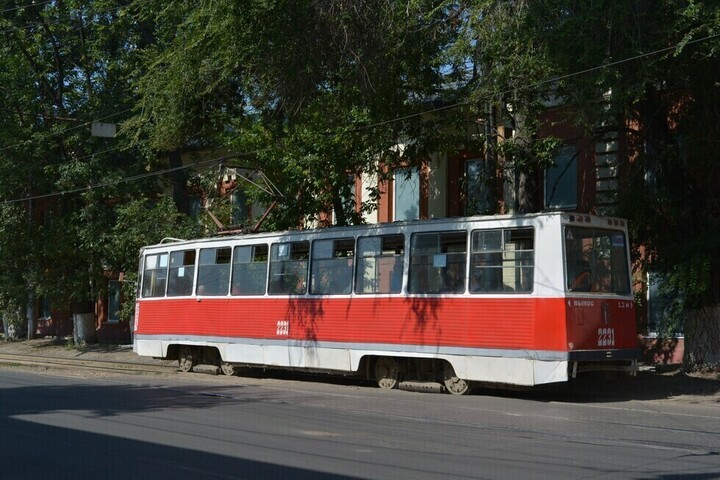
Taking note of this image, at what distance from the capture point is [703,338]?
18.0 meters

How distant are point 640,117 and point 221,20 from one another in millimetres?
8684

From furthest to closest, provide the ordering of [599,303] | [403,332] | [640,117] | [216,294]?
[216,294] → [640,117] → [403,332] → [599,303]

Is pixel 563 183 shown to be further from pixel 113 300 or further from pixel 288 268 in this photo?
pixel 113 300

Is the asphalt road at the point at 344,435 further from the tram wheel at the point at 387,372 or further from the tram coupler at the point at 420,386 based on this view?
the tram wheel at the point at 387,372

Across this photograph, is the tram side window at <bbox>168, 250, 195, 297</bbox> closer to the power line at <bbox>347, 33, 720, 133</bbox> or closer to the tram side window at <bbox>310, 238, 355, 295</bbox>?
the tram side window at <bbox>310, 238, 355, 295</bbox>

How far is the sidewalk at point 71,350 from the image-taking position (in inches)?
1120

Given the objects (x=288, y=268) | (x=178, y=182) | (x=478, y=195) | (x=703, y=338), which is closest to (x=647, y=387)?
(x=703, y=338)

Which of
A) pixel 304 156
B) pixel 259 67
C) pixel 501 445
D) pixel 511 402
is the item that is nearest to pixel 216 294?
pixel 304 156

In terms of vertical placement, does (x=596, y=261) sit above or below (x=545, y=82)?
below

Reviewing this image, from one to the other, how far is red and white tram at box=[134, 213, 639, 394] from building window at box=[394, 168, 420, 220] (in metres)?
8.23

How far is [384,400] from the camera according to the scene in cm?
1577

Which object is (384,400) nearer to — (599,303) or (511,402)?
(511,402)

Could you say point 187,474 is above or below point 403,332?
below

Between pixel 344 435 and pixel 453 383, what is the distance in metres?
5.89
